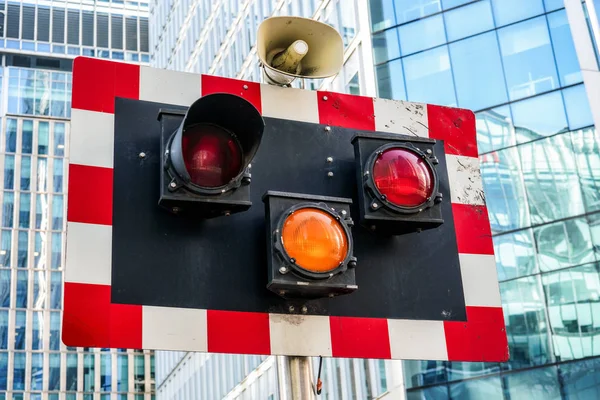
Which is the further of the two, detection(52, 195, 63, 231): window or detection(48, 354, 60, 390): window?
detection(52, 195, 63, 231): window

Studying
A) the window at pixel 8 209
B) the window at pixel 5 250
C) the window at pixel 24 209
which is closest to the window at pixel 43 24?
the window at pixel 24 209

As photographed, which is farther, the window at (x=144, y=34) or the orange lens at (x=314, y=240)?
the window at (x=144, y=34)

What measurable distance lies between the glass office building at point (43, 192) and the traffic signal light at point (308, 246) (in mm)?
63691

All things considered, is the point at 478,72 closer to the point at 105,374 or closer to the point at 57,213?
the point at 105,374

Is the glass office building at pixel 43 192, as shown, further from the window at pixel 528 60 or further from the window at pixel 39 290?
the window at pixel 528 60

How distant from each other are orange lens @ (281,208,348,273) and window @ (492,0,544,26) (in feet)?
82.7

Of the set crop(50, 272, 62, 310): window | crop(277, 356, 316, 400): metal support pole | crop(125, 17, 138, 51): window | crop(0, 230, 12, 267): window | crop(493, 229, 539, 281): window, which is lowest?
crop(277, 356, 316, 400): metal support pole

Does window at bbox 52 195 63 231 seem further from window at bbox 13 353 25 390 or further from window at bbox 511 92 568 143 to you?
window at bbox 511 92 568 143

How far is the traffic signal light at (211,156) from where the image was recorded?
308 centimetres

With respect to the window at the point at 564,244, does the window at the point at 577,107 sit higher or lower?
higher

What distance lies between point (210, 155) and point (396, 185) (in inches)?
24.2

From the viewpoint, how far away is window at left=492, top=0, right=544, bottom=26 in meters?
27.2

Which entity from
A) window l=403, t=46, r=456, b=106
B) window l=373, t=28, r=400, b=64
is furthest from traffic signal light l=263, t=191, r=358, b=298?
window l=373, t=28, r=400, b=64

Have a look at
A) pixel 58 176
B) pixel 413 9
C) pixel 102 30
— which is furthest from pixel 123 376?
pixel 413 9
